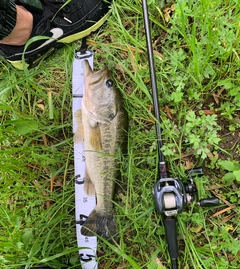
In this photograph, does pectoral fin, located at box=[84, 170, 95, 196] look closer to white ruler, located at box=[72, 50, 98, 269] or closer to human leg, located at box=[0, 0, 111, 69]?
white ruler, located at box=[72, 50, 98, 269]

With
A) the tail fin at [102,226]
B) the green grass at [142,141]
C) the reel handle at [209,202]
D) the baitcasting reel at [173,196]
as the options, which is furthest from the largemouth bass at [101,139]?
the reel handle at [209,202]

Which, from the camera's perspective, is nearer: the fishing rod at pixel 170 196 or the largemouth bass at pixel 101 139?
the fishing rod at pixel 170 196

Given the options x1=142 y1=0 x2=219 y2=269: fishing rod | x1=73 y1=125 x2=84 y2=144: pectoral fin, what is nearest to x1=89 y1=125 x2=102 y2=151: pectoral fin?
x1=73 y1=125 x2=84 y2=144: pectoral fin

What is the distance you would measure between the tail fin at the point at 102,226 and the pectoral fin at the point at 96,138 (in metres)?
0.52

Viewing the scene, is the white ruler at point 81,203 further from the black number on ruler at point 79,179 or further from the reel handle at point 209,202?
the reel handle at point 209,202

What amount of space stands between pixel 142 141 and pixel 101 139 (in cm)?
33

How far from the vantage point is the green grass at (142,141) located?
2539 millimetres

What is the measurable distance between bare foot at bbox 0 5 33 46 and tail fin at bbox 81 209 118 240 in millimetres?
1455

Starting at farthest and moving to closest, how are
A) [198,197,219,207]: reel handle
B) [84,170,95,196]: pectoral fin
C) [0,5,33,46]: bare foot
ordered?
[84,170,95,196]: pectoral fin, [0,5,33,46]: bare foot, [198,197,219,207]: reel handle

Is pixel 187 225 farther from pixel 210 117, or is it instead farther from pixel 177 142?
pixel 210 117

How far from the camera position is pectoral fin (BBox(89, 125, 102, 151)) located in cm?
254

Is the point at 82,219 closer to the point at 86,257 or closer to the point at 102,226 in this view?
the point at 102,226

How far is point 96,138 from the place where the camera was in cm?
255

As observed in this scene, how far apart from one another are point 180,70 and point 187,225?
3.95 ft
